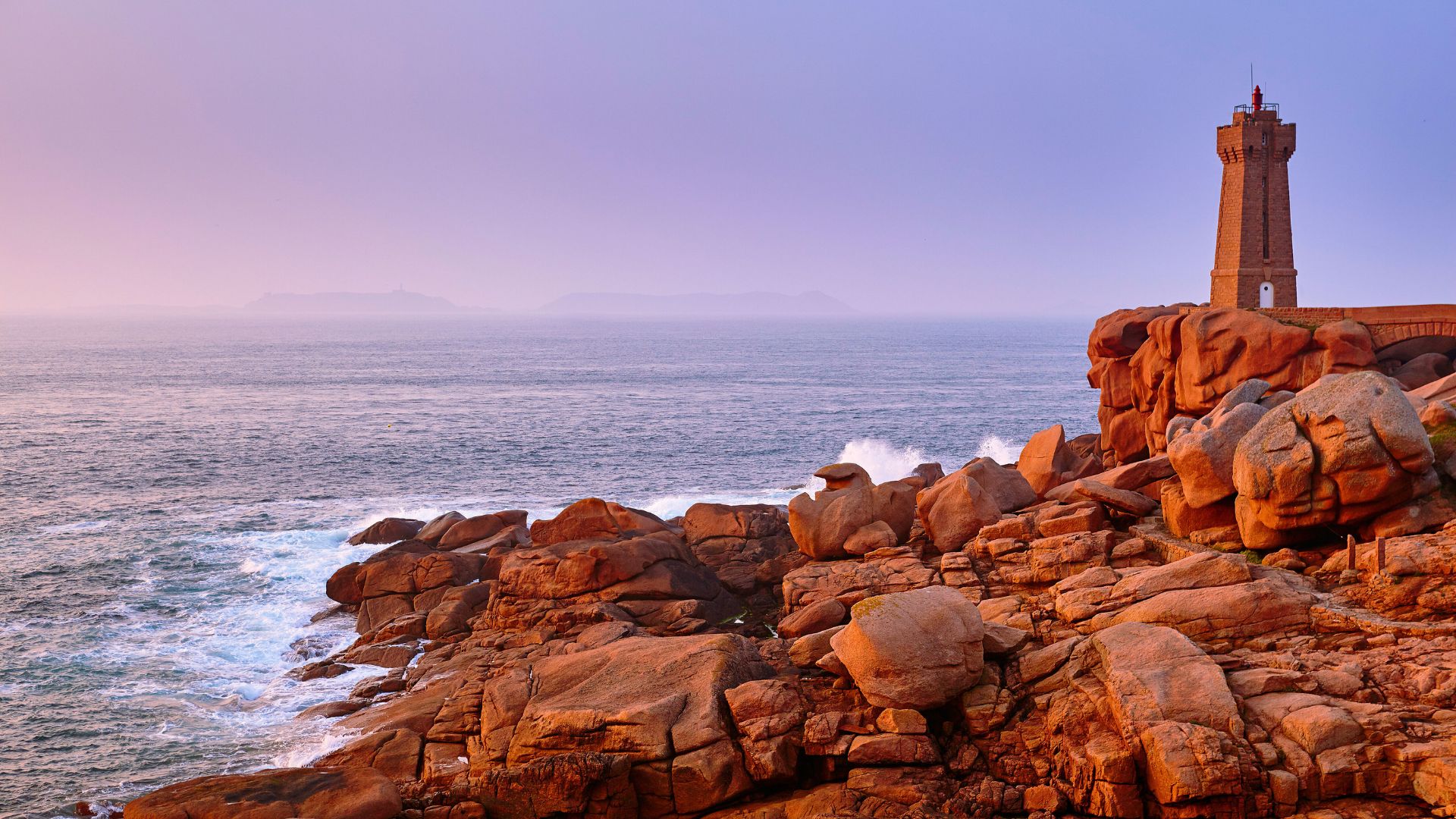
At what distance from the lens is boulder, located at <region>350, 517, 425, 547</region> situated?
4541 centimetres

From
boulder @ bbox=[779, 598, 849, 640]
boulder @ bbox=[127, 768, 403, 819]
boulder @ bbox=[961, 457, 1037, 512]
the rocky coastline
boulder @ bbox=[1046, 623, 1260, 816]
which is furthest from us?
boulder @ bbox=[961, 457, 1037, 512]

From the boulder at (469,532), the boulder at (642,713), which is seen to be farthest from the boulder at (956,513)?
the boulder at (469,532)

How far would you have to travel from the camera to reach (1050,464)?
37531mm

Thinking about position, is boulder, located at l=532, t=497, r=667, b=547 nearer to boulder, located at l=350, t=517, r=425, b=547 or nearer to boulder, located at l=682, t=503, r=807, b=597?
boulder, located at l=682, t=503, r=807, b=597

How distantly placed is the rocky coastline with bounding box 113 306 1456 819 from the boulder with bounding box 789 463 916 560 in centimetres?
8

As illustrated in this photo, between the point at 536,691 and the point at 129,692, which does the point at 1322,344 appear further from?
the point at 129,692

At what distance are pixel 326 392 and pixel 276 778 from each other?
106 meters

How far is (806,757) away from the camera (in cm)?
1838

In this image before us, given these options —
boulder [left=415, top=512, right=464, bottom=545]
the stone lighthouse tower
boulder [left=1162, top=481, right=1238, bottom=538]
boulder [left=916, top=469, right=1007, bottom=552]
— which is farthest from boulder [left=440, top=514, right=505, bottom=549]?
the stone lighthouse tower

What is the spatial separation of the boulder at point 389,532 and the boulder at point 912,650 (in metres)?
30.0

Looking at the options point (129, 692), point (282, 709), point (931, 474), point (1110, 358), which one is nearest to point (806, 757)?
point (282, 709)

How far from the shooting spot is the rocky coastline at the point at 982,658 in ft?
Result: 54.5

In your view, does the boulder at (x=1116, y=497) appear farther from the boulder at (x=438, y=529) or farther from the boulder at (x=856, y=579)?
the boulder at (x=438, y=529)

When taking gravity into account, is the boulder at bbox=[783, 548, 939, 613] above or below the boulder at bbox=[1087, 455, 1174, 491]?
below
